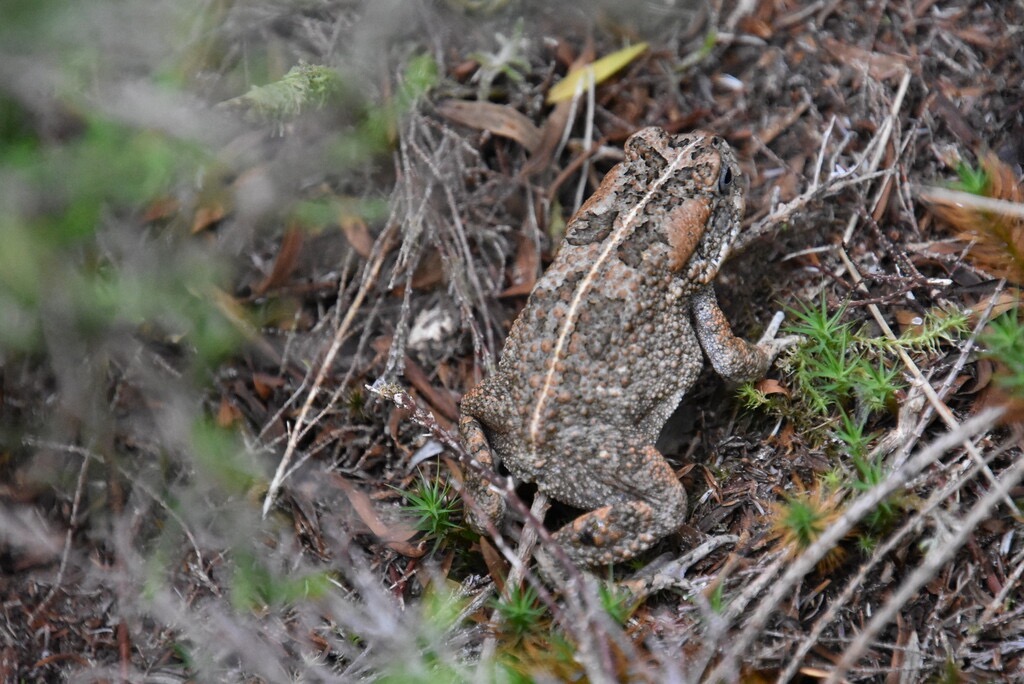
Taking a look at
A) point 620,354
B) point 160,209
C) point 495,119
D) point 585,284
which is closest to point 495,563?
point 620,354

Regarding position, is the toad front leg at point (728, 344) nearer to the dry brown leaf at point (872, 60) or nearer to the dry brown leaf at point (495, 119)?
the dry brown leaf at point (495, 119)

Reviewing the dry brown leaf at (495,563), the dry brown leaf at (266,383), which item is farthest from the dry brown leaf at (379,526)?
the dry brown leaf at (266,383)

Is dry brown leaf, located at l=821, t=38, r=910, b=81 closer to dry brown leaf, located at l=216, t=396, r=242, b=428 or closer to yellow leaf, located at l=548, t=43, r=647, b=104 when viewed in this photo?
yellow leaf, located at l=548, t=43, r=647, b=104

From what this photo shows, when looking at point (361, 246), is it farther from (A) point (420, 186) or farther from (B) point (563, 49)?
(B) point (563, 49)

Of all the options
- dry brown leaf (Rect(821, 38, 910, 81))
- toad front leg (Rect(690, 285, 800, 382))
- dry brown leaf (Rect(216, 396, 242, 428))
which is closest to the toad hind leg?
toad front leg (Rect(690, 285, 800, 382))

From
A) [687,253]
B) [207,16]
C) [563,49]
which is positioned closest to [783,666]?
[687,253]
